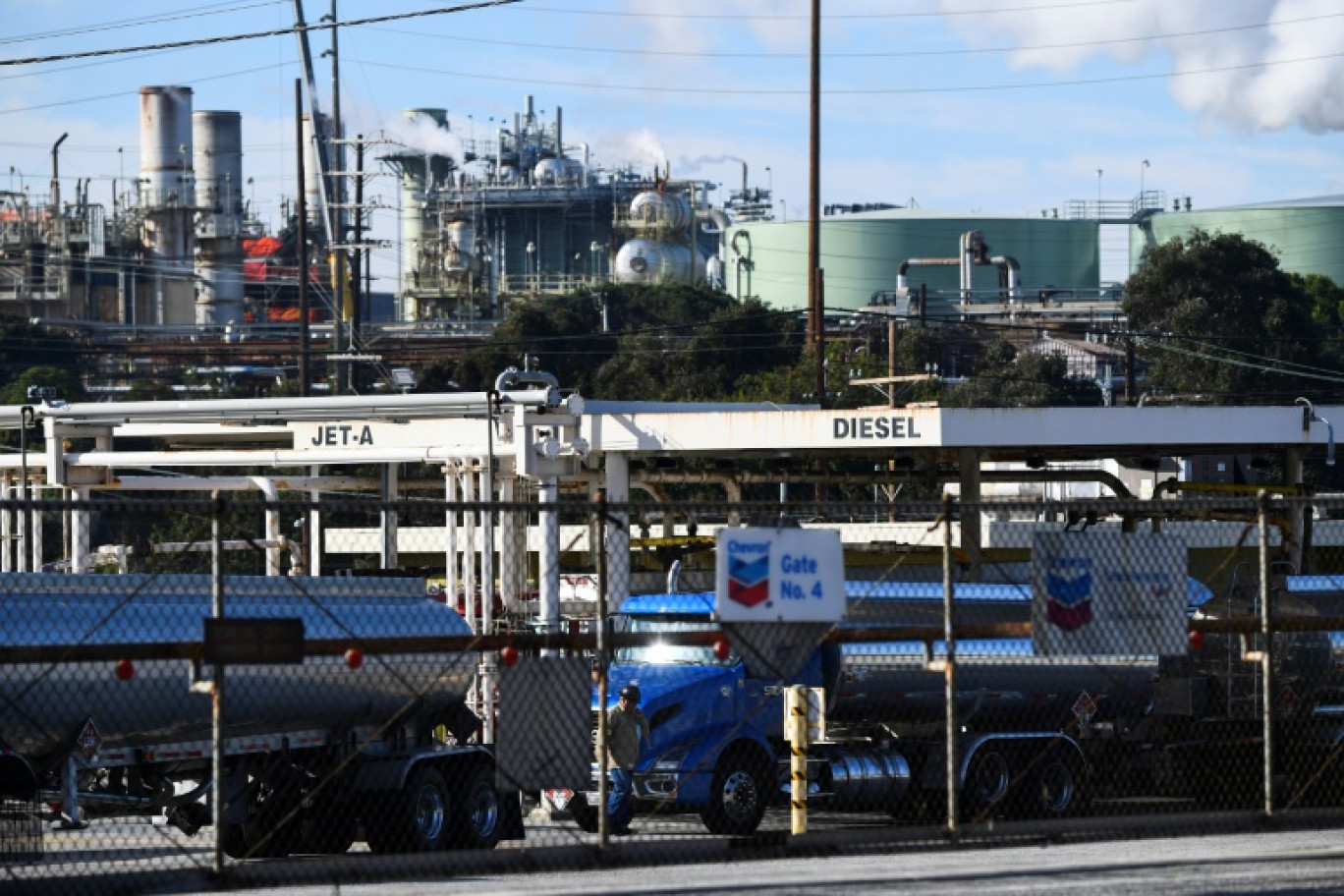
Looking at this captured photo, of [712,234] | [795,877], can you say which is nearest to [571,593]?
[795,877]

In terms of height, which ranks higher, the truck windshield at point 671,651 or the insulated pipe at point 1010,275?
the insulated pipe at point 1010,275

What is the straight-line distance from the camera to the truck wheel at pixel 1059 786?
60.3ft

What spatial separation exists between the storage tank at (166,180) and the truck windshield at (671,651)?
106358 millimetres

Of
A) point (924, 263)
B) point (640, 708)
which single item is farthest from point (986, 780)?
point (924, 263)

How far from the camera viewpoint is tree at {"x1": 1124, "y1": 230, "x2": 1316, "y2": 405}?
7906cm

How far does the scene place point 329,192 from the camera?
98.4 m

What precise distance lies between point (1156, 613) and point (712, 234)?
454ft

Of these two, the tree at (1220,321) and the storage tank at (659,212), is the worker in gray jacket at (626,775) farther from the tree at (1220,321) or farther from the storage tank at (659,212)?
the storage tank at (659,212)

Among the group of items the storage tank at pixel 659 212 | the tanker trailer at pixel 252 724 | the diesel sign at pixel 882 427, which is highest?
the storage tank at pixel 659 212

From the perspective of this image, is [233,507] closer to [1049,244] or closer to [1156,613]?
[1156,613]

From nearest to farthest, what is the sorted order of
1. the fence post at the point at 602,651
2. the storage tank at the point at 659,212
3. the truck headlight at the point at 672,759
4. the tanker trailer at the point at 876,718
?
the fence post at the point at 602,651, the truck headlight at the point at 672,759, the tanker trailer at the point at 876,718, the storage tank at the point at 659,212

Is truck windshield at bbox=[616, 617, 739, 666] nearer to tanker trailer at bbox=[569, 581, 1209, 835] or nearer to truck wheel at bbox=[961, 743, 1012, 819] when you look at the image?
tanker trailer at bbox=[569, 581, 1209, 835]

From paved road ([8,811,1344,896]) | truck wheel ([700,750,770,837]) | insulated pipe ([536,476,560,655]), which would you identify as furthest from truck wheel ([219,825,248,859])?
truck wheel ([700,750,770,837])

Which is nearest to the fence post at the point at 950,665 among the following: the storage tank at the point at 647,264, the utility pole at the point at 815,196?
the utility pole at the point at 815,196
